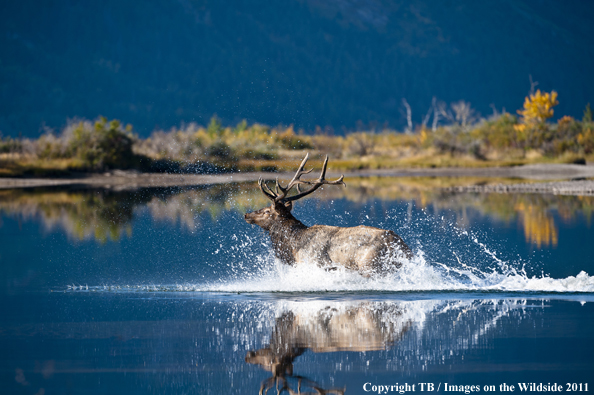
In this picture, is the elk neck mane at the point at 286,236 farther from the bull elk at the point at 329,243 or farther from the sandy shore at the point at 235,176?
the sandy shore at the point at 235,176

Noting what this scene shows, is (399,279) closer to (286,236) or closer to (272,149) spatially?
(286,236)

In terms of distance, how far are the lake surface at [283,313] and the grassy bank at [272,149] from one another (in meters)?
23.7

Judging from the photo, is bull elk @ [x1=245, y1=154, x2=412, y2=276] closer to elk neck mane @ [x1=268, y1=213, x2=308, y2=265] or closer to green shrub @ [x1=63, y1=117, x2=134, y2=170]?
elk neck mane @ [x1=268, y1=213, x2=308, y2=265]

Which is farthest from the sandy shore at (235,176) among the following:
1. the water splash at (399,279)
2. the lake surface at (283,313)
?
the water splash at (399,279)

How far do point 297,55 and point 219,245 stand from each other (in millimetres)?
108033

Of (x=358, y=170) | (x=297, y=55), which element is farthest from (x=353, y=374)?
(x=297, y=55)

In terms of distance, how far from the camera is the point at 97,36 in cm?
12400

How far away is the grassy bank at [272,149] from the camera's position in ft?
146

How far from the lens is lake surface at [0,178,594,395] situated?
7.80 meters

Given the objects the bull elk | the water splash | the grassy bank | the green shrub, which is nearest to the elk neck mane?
the bull elk

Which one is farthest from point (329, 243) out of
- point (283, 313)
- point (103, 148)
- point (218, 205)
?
point (103, 148)

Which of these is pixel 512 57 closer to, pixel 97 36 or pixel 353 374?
pixel 97 36

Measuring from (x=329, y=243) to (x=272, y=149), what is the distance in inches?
1511

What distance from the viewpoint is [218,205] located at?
28844 mm
